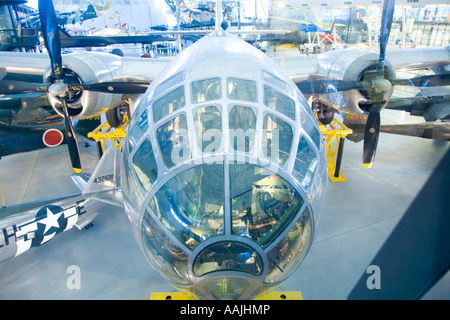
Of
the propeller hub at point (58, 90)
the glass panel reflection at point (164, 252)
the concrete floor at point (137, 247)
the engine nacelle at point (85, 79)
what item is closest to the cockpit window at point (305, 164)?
the glass panel reflection at point (164, 252)

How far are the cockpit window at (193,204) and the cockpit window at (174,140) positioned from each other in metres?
0.20

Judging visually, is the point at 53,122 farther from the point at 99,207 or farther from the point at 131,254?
the point at 131,254

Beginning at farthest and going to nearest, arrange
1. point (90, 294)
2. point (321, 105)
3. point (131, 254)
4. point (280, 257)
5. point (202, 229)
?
point (321, 105), point (131, 254), point (90, 294), point (280, 257), point (202, 229)

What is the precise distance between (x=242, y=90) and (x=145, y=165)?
4.79 ft

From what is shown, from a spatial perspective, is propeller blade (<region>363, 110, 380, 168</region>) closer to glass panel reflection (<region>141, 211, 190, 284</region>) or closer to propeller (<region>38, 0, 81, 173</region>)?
glass panel reflection (<region>141, 211, 190, 284</region>)

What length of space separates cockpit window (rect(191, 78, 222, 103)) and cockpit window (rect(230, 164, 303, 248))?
99 cm

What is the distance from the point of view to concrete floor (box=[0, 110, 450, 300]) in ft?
17.9

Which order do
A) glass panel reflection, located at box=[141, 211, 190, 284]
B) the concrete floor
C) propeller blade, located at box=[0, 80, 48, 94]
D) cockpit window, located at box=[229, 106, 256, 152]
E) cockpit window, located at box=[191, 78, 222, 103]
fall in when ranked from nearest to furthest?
glass panel reflection, located at box=[141, 211, 190, 284]
cockpit window, located at box=[229, 106, 256, 152]
cockpit window, located at box=[191, 78, 222, 103]
the concrete floor
propeller blade, located at box=[0, 80, 48, 94]

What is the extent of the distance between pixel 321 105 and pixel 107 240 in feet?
24.8

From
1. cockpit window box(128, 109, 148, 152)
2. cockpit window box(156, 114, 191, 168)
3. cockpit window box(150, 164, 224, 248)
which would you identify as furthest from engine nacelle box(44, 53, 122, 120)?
cockpit window box(150, 164, 224, 248)

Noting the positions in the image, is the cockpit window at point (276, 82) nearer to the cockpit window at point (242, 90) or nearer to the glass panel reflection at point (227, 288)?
the cockpit window at point (242, 90)

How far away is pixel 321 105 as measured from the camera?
9500 mm

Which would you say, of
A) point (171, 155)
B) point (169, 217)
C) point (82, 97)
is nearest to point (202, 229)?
point (169, 217)

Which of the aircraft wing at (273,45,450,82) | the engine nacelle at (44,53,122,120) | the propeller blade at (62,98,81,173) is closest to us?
the propeller blade at (62,98,81,173)
